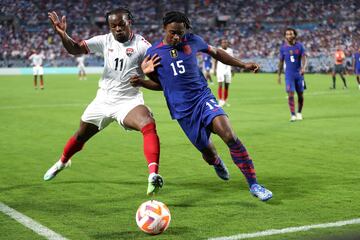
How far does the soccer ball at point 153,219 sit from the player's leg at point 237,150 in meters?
1.40

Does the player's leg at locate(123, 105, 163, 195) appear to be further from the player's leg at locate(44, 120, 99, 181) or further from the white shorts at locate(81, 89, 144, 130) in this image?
the player's leg at locate(44, 120, 99, 181)

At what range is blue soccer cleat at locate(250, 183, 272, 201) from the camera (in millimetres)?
6273

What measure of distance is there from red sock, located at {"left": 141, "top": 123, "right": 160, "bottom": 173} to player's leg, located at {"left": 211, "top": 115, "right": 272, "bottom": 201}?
710 millimetres

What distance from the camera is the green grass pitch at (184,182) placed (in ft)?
18.1

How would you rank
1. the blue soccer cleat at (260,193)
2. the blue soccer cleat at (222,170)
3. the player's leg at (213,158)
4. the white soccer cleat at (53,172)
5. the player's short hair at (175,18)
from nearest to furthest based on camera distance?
1. the blue soccer cleat at (260,193)
2. the player's short hair at (175,18)
3. the player's leg at (213,158)
4. the blue soccer cleat at (222,170)
5. the white soccer cleat at (53,172)

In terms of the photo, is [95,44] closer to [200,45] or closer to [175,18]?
[175,18]

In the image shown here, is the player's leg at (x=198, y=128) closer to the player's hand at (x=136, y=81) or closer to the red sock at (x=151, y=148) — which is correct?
the red sock at (x=151, y=148)

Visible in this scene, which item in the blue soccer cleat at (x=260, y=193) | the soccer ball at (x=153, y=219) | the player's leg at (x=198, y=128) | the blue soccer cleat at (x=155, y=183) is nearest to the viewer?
the soccer ball at (x=153, y=219)

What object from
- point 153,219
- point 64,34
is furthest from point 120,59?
point 153,219

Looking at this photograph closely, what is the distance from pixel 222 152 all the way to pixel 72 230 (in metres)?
5.32

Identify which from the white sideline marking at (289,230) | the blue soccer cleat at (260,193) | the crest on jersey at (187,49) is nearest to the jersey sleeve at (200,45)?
the crest on jersey at (187,49)

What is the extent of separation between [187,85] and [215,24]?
59.1 meters

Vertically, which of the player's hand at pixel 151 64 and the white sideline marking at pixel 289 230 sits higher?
the player's hand at pixel 151 64

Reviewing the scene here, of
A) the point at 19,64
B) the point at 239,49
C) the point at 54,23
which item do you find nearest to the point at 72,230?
the point at 54,23
